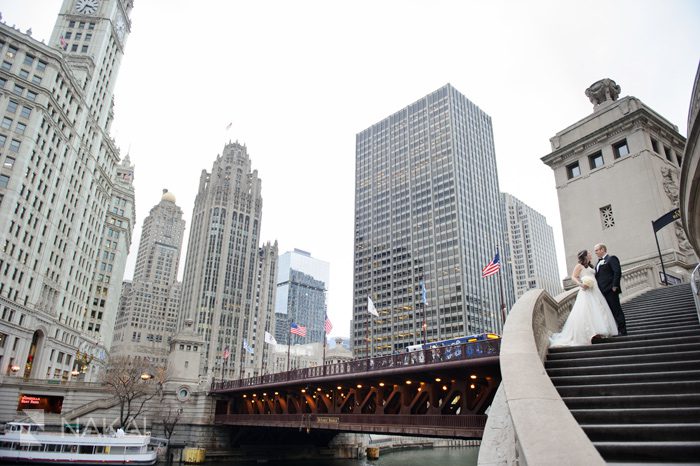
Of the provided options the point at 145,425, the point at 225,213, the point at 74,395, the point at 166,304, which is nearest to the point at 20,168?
the point at 74,395

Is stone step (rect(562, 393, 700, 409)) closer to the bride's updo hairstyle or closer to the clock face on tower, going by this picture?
the bride's updo hairstyle

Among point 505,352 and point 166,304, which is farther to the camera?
point 166,304

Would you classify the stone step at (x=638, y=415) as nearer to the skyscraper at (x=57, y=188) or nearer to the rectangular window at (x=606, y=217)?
the rectangular window at (x=606, y=217)

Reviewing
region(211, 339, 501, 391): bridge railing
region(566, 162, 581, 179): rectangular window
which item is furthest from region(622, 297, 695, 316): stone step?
region(566, 162, 581, 179): rectangular window

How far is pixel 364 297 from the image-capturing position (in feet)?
560

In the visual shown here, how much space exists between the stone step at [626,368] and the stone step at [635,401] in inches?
67.9

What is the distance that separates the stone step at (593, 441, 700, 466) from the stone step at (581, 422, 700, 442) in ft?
1.74

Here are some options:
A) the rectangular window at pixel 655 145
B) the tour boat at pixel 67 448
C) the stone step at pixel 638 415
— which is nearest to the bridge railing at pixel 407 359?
the stone step at pixel 638 415

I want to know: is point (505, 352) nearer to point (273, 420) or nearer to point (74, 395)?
point (273, 420)

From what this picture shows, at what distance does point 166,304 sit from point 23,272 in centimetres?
13654

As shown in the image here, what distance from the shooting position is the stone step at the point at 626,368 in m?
9.70

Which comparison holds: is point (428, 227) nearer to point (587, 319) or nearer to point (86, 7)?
A: point (86, 7)

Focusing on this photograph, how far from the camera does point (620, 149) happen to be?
34000mm

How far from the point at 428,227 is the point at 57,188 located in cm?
11439
